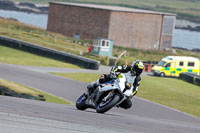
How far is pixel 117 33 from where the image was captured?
78.9 m

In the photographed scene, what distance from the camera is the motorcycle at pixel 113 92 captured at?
37.5 ft

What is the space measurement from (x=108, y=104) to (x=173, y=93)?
17.8 meters

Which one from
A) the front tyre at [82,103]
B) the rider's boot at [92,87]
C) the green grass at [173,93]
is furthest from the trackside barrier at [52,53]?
the rider's boot at [92,87]

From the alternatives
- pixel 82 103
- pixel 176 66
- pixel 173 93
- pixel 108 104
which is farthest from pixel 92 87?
pixel 176 66

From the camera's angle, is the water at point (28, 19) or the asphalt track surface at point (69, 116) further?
the water at point (28, 19)

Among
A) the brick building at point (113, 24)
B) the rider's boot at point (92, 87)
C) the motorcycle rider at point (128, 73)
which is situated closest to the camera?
the motorcycle rider at point (128, 73)

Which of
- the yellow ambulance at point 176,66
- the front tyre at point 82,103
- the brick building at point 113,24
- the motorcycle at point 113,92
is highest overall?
the brick building at point 113,24

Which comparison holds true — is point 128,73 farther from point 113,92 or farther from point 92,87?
point 92,87

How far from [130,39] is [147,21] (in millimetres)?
5211

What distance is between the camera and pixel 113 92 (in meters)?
11.5

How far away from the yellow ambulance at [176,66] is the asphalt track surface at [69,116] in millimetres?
16815

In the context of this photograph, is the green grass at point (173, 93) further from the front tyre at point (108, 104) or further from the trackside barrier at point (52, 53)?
the front tyre at point (108, 104)

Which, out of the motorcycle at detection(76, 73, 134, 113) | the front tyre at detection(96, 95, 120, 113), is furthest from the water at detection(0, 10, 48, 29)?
the front tyre at detection(96, 95, 120, 113)

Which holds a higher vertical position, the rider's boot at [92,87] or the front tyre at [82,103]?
the rider's boot at [92,87]
